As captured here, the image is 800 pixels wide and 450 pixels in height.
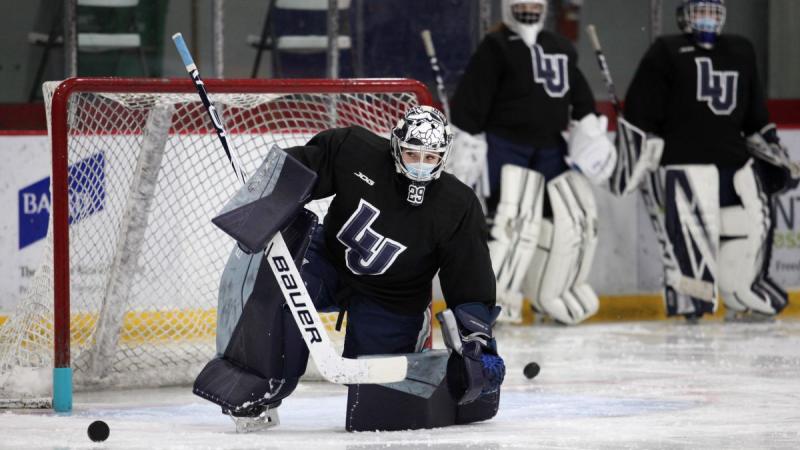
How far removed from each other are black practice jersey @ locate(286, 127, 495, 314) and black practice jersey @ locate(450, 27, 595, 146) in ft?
9.46

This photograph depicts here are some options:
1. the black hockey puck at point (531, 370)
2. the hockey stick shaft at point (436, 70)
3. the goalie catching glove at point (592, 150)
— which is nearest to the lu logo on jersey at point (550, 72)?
the goalie catching glove at point (592, 150)

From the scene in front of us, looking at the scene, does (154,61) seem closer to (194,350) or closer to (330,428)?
(194,350)

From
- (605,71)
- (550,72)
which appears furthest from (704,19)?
(550,72)

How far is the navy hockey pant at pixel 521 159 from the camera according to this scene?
24.2 ft

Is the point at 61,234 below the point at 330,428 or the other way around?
the other way around

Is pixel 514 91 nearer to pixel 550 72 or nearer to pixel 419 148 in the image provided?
pixel 550 72

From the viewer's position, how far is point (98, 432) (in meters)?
4.14

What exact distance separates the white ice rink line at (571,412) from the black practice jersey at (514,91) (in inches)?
44.6

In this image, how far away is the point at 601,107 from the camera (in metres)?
8.06

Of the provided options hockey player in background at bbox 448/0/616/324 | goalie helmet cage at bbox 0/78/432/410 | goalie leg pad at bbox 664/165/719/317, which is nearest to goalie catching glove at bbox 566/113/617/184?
hockey player in background at bbox 448/0/616/324

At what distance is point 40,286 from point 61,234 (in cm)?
25

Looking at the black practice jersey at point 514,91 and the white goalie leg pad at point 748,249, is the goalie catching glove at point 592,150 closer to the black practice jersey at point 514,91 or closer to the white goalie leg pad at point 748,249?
the black practice jersey at point 514,91

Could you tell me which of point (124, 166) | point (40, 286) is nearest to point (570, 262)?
point (124, 166)

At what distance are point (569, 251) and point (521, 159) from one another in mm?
458
